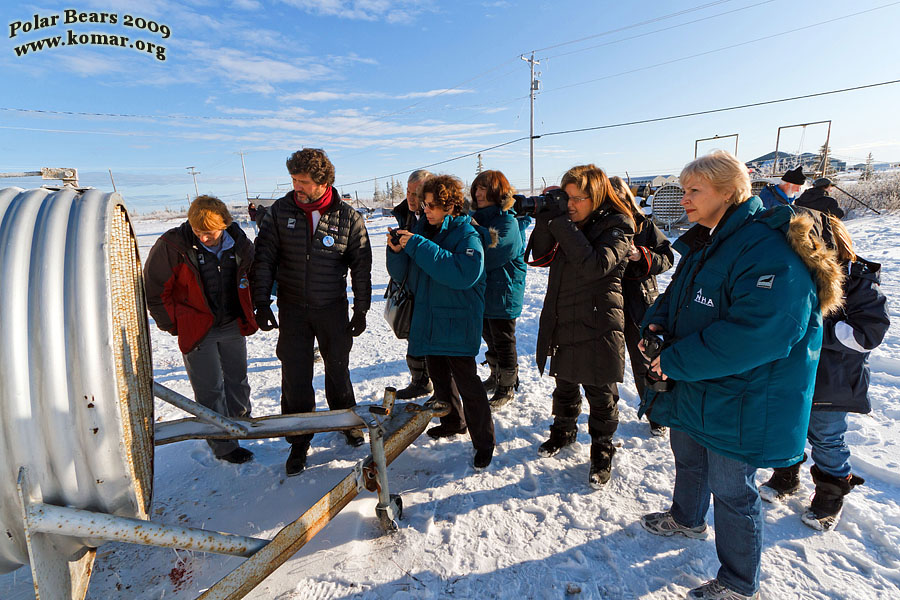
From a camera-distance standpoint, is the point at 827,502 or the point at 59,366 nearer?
the point at 59,366

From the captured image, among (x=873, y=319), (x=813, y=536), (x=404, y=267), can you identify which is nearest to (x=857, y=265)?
(x=873, y=319)

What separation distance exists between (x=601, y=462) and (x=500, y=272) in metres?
1.74

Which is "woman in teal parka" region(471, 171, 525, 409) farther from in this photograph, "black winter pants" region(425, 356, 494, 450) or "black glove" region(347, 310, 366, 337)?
"black glove" region(347, 310, 366, 337)

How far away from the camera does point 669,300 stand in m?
2.34

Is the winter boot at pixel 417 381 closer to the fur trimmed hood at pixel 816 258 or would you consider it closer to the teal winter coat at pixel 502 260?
the teal winter coat at pixel 502 260

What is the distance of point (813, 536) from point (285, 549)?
2.86 meters

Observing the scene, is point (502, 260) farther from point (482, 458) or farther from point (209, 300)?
point (209, 300)

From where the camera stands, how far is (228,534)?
1870 millimetres

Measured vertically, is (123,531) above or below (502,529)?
above

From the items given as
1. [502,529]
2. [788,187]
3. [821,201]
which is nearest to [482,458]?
[502,529]

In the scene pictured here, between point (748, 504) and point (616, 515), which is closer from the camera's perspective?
point (748, 504)

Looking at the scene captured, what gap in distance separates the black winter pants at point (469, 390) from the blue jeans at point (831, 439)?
1.93 metres

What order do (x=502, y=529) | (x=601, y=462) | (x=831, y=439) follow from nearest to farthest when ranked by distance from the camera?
(x=831, y=439) < (x=502, y=529) < (x=601, y=462)

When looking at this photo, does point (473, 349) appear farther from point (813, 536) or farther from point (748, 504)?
point (813, 536)
